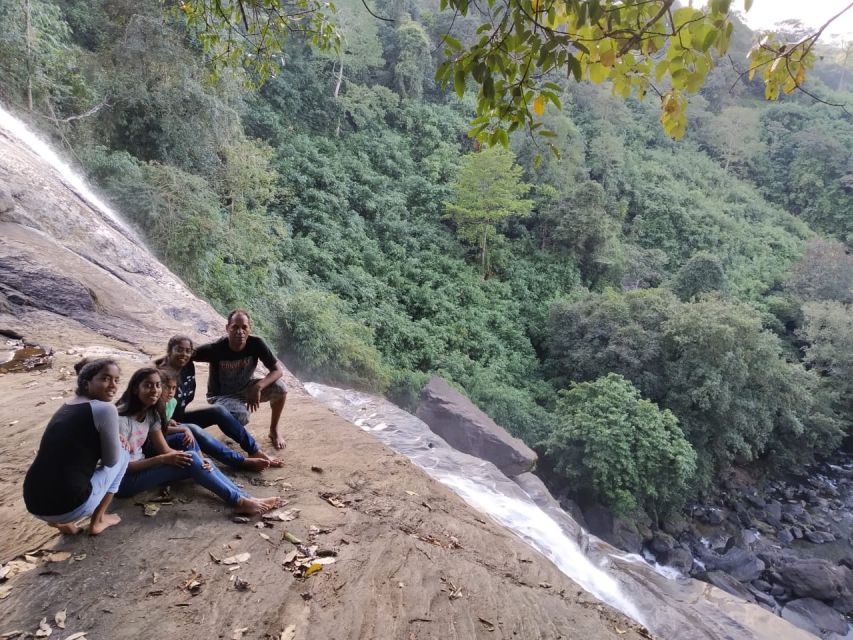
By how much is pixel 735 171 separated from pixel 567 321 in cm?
2532

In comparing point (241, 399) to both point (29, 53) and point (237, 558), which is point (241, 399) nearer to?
point (237, 558)

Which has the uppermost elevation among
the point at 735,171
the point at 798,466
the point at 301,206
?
the point at 735,171

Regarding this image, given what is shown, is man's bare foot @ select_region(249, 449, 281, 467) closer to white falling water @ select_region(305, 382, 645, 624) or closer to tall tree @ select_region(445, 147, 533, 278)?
white falling water @ select_region(305, 382, 645, 624)

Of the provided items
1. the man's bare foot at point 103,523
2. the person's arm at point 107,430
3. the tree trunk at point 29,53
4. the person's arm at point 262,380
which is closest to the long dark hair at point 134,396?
the person's arm at point 107,430

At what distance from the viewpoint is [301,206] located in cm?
1752

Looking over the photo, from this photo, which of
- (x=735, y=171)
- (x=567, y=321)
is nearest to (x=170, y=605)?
(x=567, y=321)

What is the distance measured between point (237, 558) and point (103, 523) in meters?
0.69

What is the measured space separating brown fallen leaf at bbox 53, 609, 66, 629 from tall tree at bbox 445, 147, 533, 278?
17942 mm

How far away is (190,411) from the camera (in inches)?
139

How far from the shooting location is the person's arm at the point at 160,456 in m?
2.77

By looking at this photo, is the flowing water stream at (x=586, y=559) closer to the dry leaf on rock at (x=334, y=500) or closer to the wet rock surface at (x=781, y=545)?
the dry leaf on rock at (x=334, y=500)

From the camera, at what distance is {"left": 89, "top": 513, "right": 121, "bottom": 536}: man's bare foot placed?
2.53m

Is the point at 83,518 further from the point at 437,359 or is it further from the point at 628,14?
the point at 437,359

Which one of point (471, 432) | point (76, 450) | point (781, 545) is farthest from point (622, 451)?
point (76, 450)
